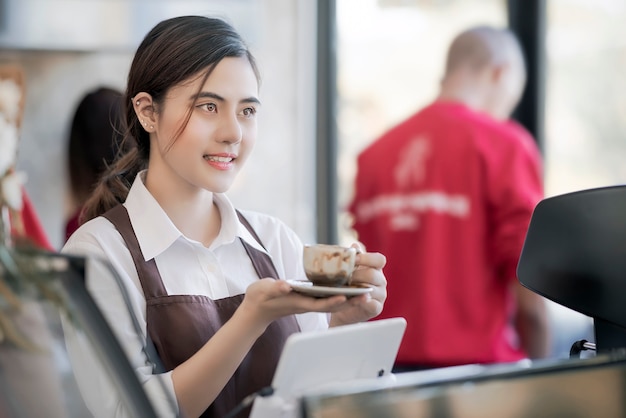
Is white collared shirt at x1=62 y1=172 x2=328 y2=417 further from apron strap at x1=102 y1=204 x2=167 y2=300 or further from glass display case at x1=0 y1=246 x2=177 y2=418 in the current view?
glass display case at x1=0 y1=246 x2=177 y2=418

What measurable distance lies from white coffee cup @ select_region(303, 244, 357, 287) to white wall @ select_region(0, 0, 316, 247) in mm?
1637

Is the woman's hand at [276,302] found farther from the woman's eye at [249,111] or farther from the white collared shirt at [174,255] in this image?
the woman's eye at [249,111]

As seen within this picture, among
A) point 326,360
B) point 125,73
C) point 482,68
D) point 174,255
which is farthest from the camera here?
point 125,73

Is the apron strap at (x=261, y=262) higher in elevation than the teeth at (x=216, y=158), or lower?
lower

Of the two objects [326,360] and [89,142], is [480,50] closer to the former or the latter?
[89,142]

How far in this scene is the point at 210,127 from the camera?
1631 millimetres

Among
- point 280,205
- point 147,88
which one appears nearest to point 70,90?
point 280,205

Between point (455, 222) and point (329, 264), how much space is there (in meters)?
1.58

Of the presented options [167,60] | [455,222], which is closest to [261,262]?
[167,60]

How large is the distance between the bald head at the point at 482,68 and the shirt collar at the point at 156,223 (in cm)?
153

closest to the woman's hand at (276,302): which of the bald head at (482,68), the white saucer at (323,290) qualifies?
the white saucer at (323,290)

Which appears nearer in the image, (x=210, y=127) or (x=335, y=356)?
(x=335, y=356)

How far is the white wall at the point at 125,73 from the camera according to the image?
3336mm

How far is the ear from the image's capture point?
170 cm
